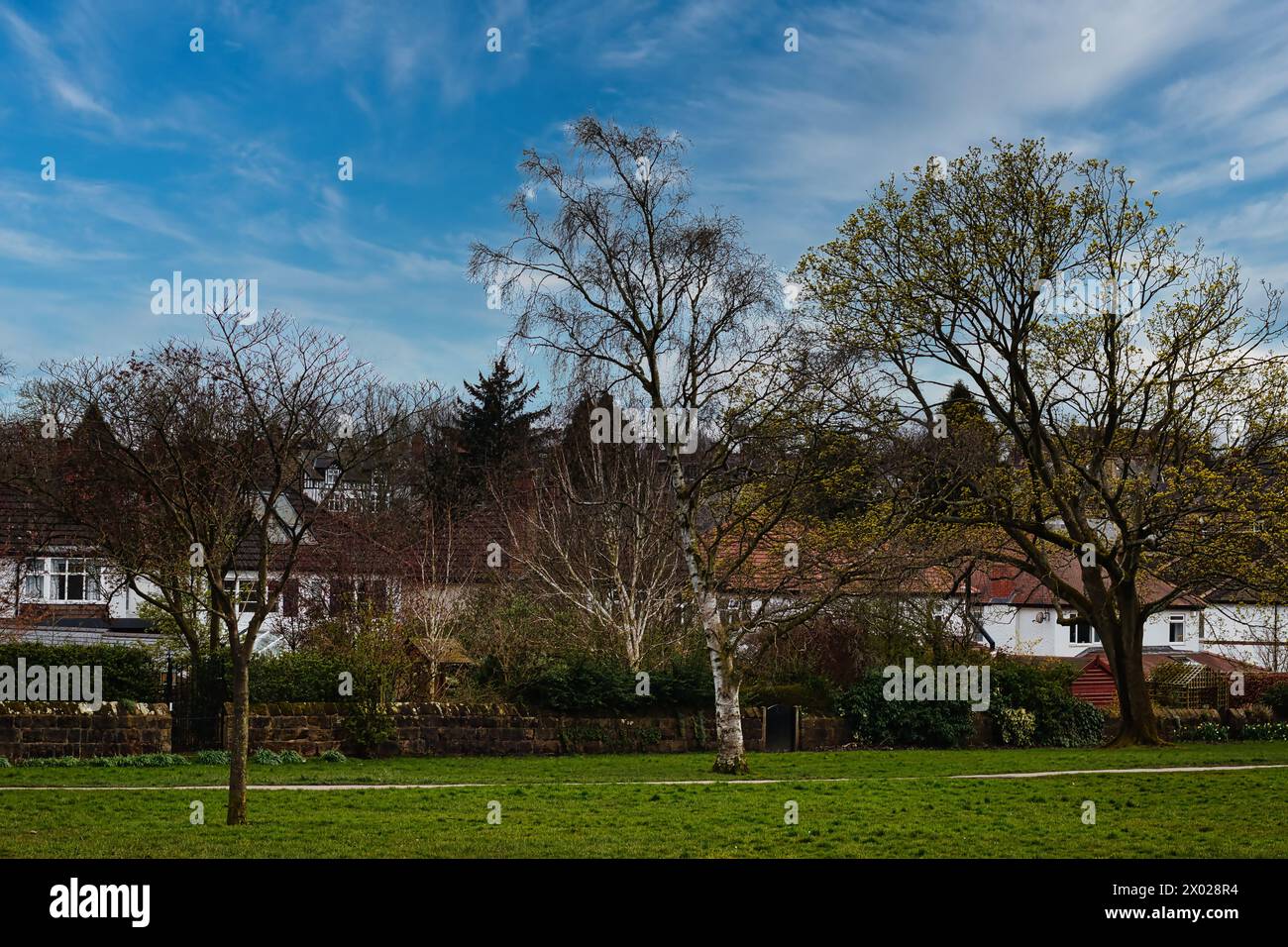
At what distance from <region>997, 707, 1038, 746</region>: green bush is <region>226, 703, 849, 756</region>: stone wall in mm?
5083

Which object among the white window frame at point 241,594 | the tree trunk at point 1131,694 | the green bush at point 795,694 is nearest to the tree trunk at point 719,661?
the white window frame at point 241,594

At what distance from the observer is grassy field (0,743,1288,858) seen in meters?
12.3

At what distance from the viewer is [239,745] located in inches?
549

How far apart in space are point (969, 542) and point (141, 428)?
64.0 ft

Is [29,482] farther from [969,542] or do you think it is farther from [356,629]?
[969,542]

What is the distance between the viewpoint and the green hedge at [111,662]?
2480cm

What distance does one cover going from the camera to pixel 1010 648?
5375 cm

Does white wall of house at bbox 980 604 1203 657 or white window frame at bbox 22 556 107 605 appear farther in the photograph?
white wall of house at bbox 980 604 1203 657

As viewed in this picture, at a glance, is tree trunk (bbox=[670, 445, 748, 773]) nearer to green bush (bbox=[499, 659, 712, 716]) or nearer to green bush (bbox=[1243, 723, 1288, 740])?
green bush (bbox=[499, 659, 712, 716])

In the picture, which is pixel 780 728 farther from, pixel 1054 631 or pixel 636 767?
pixel 1054 631

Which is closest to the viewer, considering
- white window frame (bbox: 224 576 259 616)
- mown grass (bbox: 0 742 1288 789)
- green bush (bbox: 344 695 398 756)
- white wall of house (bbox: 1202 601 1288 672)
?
white window frame (bbox: 224 576 259 616)

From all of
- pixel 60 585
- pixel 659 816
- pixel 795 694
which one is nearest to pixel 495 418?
pixel 60 585

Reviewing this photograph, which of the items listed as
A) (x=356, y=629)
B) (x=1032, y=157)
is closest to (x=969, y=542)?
(x=1032, y=157)

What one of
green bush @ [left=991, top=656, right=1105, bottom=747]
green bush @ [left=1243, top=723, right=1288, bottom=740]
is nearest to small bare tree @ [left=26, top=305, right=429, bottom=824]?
green bush @ [left=991, top=656, right=1105, bottom=747]
